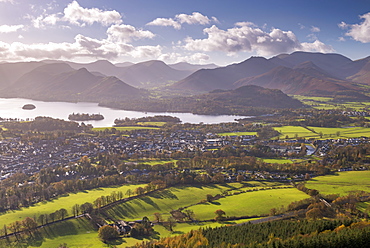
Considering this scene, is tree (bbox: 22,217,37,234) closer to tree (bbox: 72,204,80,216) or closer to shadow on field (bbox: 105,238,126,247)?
tree (bbox: 72,204,80,216)

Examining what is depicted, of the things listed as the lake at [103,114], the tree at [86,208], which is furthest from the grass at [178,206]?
the lake at [103,114]

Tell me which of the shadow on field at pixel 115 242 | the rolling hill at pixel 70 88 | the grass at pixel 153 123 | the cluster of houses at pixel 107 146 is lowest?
the shadow on field at pixel 115 242

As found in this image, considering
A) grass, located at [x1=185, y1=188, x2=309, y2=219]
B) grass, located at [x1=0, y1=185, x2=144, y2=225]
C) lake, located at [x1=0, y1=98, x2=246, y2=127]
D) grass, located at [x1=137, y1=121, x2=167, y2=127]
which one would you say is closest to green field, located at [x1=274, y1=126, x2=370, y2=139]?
lake, located at [x1=0, y1=98, x2=246, y2=127]

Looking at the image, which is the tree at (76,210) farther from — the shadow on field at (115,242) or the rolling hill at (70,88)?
the rolling hill at (70,88)

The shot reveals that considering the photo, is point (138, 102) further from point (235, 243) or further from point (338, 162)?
point (235, 243)

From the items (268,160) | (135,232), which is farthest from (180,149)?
(135,232)

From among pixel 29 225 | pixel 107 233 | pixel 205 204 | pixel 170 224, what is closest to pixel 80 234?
pixel 107 233

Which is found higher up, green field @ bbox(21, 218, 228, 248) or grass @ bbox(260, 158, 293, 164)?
grass @ bbox(260, 158, 293, 164)
